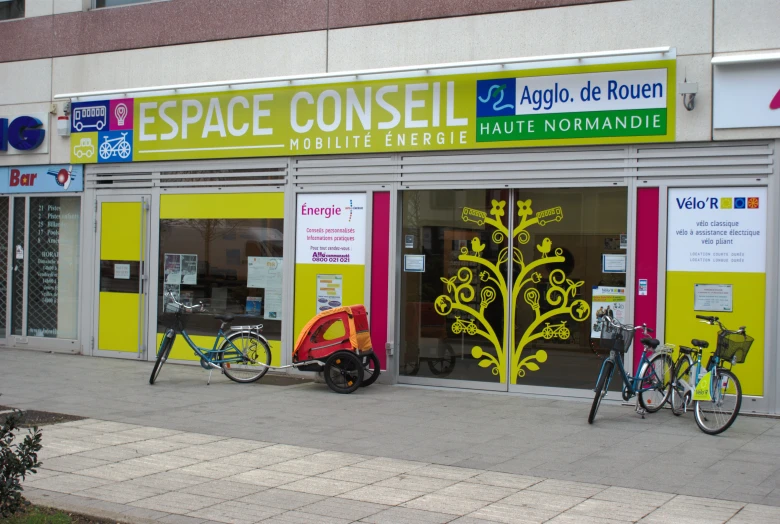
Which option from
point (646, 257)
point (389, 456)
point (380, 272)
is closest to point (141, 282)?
point (380, 272)

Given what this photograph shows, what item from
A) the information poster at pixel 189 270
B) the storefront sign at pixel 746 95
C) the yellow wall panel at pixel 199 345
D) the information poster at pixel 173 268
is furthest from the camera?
the information poster at pixel 173 268

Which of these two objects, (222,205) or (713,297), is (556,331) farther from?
(222,205)

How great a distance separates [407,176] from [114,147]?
5249 mm

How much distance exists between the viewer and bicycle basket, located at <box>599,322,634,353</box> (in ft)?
31.2

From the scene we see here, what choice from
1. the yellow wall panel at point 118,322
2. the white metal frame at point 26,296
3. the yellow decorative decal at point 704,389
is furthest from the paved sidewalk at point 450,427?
the white metal frame at point 26,296

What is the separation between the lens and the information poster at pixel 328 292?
12.4 metres

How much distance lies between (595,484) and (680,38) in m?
5.91

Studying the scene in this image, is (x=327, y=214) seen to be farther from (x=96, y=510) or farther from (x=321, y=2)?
(x=96, y=510)

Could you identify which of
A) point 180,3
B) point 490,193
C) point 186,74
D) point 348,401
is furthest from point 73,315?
point 490,193

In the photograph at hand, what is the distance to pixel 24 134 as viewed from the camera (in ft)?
50.0

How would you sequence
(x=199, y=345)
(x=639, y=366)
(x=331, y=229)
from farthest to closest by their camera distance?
(x=199, y=345), (x=331, y=229), (x=639, y=366)

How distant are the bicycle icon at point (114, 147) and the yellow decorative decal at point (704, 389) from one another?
31.0 feet

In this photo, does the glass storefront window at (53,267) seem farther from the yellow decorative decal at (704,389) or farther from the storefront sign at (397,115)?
the yellow decorative decal at (704,389)

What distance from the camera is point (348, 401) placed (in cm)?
1076
